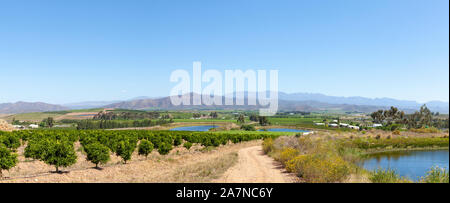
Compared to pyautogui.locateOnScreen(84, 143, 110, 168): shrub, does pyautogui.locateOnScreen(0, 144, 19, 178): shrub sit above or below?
above

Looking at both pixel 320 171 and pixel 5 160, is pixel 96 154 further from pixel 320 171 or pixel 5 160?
pixel 320 171

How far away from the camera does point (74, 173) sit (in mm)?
16234

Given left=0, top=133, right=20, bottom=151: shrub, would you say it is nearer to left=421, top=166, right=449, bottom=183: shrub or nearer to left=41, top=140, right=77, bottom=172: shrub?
left=41, top=140, right=77, bottom=172: shrub

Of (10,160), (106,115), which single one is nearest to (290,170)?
(10,160)

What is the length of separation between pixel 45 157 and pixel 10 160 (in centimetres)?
197

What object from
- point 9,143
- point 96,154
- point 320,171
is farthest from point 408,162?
point 9,143

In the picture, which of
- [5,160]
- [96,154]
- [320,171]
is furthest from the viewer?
[96,154]

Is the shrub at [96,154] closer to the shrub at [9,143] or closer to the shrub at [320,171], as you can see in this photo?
the shrub at [320,171]

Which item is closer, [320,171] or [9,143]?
[320,171]

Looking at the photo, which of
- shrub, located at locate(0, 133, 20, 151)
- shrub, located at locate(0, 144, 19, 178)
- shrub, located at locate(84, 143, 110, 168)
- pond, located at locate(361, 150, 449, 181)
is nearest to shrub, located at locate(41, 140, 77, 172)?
shrub, located at locate(0, 144, 19, 178)

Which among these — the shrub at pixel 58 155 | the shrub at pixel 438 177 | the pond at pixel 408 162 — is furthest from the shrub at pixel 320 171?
the pond at pixel 408 162
